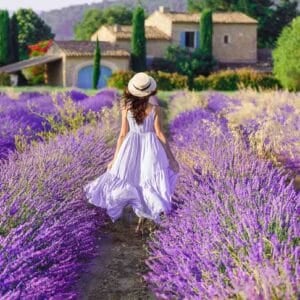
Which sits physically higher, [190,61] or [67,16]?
[190,61]

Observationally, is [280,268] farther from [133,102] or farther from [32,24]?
[32,24]

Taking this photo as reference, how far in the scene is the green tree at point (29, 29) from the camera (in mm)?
48094

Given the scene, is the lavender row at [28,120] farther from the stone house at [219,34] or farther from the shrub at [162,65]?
the stone house at [219,34]

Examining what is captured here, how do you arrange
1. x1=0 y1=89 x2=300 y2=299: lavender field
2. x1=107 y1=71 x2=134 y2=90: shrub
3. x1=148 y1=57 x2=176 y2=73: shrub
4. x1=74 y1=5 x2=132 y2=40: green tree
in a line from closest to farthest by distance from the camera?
x1=0 y1=89 x2=300 y2=299: lavender field, x1=107 y1=71 x2=134 y2=90: shrub, x1=148 y1=57 x2=176 y2=73: shrub, x1=74 y1=5 x2=132 y2=40: green tree

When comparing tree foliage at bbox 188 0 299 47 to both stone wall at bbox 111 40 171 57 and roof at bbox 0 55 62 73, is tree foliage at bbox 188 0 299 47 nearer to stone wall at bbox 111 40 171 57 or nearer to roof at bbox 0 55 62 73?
stone wall at bbox 111 40 171 57

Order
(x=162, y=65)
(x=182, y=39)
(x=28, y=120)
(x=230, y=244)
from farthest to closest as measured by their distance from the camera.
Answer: (x=182, y=39)
(x=162, y=65)
(x=28, y=120)
(x=230, y=244)

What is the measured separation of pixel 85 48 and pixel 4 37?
455cm

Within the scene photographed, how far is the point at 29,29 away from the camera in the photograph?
48.8 m

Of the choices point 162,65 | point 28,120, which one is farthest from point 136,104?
point 162,65

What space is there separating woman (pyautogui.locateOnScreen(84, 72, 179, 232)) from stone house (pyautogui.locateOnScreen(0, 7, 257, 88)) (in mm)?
27949

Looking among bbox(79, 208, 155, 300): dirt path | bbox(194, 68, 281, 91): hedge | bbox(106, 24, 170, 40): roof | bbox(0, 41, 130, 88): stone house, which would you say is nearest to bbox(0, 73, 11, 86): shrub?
bbox(0, 41, 130, 88): stone house

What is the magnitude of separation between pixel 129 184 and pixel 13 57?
3274cm

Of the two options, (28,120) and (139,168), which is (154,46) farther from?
(139,168)

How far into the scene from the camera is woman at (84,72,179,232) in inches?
199
